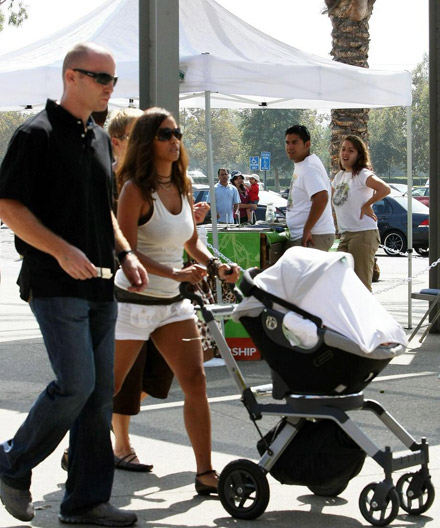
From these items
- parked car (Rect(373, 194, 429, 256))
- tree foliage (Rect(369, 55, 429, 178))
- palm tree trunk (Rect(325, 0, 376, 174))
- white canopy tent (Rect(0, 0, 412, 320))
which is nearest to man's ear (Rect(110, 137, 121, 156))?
white canopy tent (Rect(0, 0, 412, 320))

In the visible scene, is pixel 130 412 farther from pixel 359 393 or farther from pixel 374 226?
pixel 374 226

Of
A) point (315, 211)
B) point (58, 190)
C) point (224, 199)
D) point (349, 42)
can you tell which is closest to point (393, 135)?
point (224, 199)

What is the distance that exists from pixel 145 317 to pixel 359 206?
4.72 meters

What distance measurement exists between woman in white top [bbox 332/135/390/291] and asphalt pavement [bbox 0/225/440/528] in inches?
38.3

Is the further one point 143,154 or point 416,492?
point 143,154

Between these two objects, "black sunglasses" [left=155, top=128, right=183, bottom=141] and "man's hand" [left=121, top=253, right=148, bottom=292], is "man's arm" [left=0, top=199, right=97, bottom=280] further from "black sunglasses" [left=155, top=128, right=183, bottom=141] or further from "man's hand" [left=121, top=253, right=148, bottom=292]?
"black sunglasses" [left=155, top=128, right=183, bottom=141]

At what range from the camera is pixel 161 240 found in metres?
4.87

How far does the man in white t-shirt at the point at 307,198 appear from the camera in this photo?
28.2 feet

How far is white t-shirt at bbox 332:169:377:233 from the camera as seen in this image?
9.28 metres

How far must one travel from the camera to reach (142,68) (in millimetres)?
7391

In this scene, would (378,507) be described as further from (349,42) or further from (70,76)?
(349,42)

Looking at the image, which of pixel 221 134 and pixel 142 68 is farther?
pixel 221 134

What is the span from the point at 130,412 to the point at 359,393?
1.29 metres

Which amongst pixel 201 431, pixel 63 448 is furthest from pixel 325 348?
pixel 63 448
